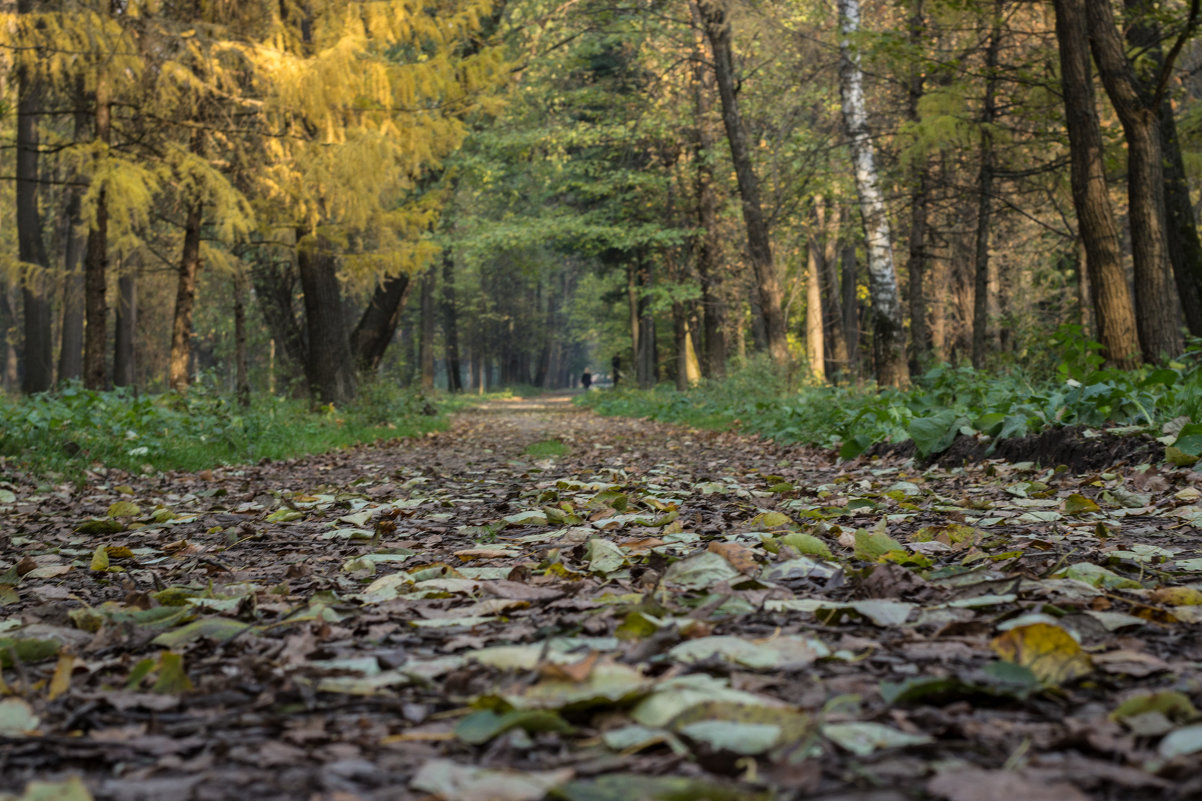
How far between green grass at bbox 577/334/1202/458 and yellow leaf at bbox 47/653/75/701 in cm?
482

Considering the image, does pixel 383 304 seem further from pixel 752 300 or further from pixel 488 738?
pixel 488 738

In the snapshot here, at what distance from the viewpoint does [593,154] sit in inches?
947

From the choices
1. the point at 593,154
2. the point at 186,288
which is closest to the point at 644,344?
the point at 593,154

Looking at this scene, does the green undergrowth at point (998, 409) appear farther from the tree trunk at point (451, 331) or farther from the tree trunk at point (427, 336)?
the tree trunk at point (451, 331)

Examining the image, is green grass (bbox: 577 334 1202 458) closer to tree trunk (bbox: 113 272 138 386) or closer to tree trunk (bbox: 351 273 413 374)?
tree trunk (bbox: 351 273 413 374)

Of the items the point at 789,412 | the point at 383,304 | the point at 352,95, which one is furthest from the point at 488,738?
the point at 383,304

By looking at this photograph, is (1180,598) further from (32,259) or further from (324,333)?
(32,259)

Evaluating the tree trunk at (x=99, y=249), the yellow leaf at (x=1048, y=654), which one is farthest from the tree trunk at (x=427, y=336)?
the yellow leaf at (x=1048, y=654)

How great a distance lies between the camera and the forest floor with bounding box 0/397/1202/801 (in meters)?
1.35

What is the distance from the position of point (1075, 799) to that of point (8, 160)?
22.4 meters

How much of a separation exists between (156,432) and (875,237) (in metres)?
10.2

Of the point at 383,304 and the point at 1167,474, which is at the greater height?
the point at 383,304

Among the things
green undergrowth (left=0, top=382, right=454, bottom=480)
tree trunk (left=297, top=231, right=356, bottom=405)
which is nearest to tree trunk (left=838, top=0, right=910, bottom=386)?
green undergrowth (left=0, top=382, right=454, bottom=480)

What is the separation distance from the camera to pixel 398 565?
3.33 metres
